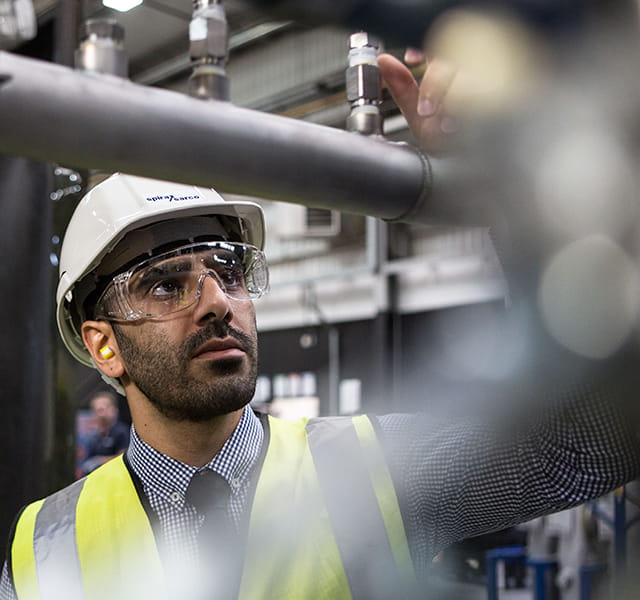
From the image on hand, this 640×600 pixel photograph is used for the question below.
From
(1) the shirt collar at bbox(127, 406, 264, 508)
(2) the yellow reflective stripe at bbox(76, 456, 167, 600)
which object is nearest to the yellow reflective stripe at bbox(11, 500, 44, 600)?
(2) the yellow reflective stripe at bbox(76, 456, 167, 600)

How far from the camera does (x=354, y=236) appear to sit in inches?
392

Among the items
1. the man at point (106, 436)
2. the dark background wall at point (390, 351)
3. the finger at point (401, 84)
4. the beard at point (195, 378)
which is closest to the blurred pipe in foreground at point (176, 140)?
the finger at point (401, 84)

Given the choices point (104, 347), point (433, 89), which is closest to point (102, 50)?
point (433, 89)

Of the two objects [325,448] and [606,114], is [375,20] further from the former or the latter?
[325,448]

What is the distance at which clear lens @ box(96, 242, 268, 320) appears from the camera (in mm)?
1668

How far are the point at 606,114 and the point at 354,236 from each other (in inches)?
377

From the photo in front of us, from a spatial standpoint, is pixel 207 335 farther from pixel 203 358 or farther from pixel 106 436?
pixel 106 436

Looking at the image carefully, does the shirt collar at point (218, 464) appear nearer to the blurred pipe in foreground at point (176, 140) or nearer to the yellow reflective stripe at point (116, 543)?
the yellow reflective stripe at point (116, 543)

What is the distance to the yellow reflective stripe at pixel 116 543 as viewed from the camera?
1.48 meters

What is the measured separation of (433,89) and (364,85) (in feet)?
0.33

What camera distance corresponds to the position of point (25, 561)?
1581 millimetres

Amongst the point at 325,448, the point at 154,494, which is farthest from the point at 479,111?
the point at 154,494

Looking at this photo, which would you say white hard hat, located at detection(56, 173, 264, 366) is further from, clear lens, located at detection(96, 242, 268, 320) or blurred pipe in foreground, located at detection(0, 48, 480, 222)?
blurred pipe in foreground, located at detection(0, 48, 480, 222)

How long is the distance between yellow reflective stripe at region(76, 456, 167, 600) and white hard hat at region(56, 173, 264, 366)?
49 centimetres
